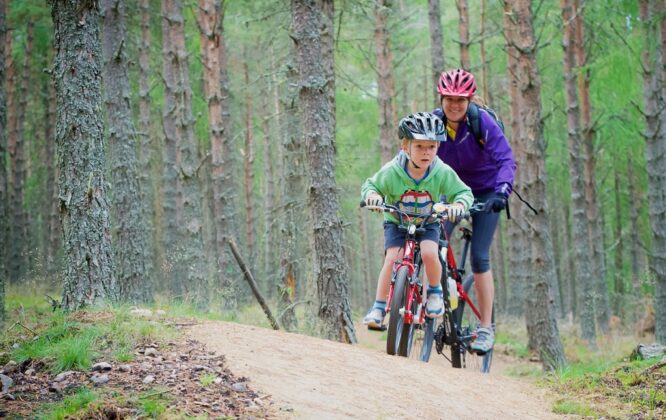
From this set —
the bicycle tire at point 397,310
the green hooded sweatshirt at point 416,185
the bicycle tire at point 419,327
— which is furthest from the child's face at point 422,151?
the bicycle tire at point 419,327

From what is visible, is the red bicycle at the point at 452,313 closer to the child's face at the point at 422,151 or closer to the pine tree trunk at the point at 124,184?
the child's face at the point at 422,151

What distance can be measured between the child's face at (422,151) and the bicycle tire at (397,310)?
96 cm

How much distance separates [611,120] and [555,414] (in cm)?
1289

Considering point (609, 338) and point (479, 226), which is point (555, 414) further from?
point (609, 338)

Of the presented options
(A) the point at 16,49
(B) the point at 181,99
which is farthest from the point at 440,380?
(A) the point at 16,49

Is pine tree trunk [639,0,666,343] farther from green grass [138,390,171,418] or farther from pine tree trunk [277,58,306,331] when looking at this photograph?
green grass [138,390,171,418]

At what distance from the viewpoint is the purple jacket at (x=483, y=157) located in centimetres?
621

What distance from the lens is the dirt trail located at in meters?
3.98

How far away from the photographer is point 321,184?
23.6ft

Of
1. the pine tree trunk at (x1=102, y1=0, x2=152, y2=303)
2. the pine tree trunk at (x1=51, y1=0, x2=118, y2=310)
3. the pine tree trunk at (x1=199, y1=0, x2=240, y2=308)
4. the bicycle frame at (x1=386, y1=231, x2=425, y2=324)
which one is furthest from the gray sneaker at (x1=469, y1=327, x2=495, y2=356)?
the pine tree trunk at (x1=199, y1=0, x2=240, y2=308)

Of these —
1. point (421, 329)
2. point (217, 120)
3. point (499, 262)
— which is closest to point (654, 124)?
point (421, 329)

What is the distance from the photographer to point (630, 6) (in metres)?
12.9

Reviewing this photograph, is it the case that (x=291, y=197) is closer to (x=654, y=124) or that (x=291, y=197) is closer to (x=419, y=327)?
(x=419, y=327)

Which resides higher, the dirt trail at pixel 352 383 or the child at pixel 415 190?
the child at pixel 415 190
